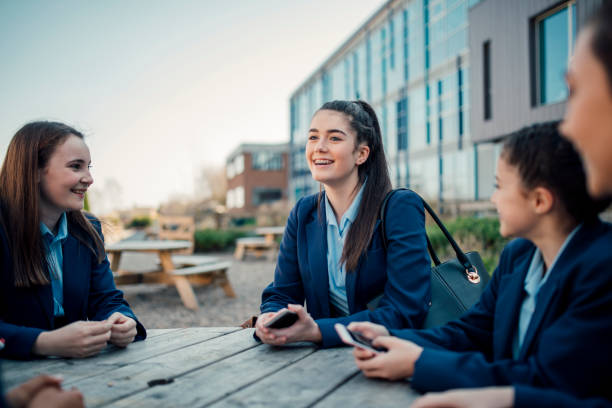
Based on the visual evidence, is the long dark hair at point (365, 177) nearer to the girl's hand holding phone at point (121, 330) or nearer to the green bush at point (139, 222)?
the girl's hand holding phone at point (121, 330)

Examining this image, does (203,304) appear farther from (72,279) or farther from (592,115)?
(592,115)

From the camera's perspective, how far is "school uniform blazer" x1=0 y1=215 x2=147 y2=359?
→ 1.57m

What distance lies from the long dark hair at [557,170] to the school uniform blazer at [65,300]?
166cm

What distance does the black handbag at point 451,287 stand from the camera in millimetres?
1839

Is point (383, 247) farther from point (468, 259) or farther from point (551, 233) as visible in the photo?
point (551, 233)

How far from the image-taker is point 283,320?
1623 millimetres

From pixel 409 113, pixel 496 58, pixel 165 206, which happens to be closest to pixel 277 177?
pixel 165 206

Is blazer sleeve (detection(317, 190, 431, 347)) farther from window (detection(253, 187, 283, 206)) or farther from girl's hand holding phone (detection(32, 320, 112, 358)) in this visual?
window (detection(253, 187, 283, 206))

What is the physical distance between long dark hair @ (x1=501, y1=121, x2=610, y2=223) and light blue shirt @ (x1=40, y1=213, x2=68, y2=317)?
1890mm

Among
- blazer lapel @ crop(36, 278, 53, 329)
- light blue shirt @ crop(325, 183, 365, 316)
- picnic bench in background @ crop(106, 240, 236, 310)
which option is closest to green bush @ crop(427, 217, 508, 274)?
picnic bench in background @ crop(106, 240, 236, 310)

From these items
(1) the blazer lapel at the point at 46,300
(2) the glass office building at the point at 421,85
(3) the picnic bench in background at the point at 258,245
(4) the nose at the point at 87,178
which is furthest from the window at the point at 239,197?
(1) the blazer lapel at the point at 46,300

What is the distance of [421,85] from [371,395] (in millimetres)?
20658

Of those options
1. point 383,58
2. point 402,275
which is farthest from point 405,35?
point 402,275

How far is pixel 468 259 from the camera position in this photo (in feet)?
6.77
